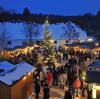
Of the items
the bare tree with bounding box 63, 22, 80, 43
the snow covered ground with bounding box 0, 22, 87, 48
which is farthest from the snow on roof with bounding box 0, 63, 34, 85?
the bare tree with bounding box 63, 22, 80, 43

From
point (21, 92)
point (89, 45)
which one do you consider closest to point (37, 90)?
point (21, 92)

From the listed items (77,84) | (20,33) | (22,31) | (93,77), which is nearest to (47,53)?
(77,84)

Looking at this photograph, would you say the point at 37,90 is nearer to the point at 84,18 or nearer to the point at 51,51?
the point at 51,51

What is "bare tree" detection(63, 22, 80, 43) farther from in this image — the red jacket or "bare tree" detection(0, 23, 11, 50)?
the red jacket

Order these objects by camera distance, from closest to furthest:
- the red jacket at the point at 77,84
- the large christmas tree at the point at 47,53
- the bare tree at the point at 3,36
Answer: the red jacket at the point at 77,84 → the large christmas tree at the point at 47,53 → the bare tree at the point at 3,36

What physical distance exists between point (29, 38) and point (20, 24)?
750 cm

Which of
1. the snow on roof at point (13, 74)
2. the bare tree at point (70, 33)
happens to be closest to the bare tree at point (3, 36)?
the bare tree at point (70, 33)

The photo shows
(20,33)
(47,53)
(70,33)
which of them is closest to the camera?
(47,53)

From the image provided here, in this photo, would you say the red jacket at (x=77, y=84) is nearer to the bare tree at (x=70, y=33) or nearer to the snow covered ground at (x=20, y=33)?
Answer: the snow covered ground at (x=20, y=33)

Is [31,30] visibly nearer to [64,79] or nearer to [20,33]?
[20,33]

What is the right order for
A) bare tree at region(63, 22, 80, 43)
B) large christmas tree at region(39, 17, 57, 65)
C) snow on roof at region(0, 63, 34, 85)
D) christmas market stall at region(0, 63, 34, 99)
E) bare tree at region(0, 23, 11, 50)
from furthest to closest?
bare tree at region(63, 22, 80, 43)
bare tree at region(0, 23, 11, 50)
large christmas tree at region(39, 17, 57, 65)
snow on roof at region(0, 63, 34, 85)
christmas market stall at region(0, 63, 34, 99)

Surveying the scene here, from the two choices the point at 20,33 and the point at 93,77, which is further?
the point at 20,33

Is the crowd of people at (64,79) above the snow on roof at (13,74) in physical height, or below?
below

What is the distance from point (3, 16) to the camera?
284ft
